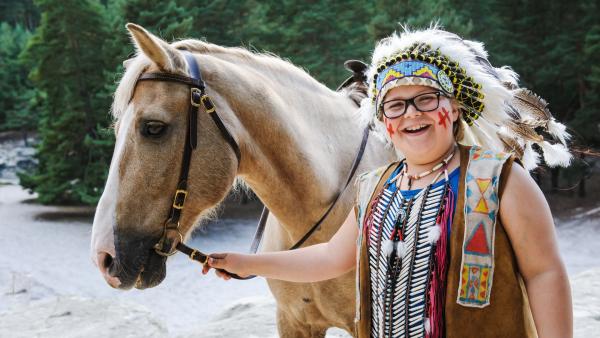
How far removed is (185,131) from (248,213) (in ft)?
43.2

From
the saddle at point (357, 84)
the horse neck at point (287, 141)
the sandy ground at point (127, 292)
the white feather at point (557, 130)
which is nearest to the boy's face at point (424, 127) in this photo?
the horse neck at point (287, 141)

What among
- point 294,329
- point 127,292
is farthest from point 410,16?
point 294,329

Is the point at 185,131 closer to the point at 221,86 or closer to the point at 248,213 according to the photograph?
the point at 221,86

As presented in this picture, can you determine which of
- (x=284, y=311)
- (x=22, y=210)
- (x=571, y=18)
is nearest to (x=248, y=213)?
(x=22, y=210)

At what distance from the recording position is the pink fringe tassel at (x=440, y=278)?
3.64 ft

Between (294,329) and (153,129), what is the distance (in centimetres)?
115

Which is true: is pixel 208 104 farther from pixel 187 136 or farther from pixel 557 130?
pixel 557 130

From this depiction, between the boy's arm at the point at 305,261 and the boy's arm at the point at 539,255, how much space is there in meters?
0.44

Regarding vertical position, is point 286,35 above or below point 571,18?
below

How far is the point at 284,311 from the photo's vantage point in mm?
2316

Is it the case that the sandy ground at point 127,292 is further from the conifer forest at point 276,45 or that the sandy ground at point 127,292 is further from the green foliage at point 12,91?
the green foliage at point 12,91

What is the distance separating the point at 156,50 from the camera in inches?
63.8

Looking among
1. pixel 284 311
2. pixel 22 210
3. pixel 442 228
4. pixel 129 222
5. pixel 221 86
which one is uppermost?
pixel 221 86

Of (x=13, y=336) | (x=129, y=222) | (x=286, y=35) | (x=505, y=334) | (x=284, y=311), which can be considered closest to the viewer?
(x=505, y=334)
